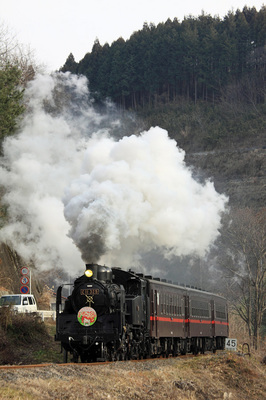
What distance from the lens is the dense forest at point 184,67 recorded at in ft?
270

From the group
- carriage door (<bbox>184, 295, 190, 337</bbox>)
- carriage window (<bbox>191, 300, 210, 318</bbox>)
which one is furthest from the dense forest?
carriage door (<bbox>184, 295, 190, 337</bbox>)

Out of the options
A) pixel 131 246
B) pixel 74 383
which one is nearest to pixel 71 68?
pixel 131 246

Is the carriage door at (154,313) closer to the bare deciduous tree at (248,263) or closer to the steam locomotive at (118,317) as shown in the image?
the steam locomotive at (118,317)

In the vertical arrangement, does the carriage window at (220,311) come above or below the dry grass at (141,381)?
above

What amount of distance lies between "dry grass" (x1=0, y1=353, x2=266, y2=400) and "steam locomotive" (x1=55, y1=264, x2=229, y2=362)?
1.03 m

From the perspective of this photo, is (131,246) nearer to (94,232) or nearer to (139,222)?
(139,222)

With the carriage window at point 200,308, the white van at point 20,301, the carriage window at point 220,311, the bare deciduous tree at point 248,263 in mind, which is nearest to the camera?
the carriage window at point 200,308

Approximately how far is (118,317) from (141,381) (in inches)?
141

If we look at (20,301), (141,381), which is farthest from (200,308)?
(141,381)

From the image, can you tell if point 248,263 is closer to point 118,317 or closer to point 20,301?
point 20,301

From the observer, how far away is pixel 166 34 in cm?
8812

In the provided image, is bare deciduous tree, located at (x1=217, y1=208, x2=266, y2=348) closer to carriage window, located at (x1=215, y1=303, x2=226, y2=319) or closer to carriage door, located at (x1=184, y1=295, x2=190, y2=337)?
carriage window, located at (x1=215, y1=303, x2=226, y2=319)

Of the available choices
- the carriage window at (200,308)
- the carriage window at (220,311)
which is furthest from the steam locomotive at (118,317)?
the carriage window at (220,311)

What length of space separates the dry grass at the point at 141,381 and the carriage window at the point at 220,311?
33.0 ft
